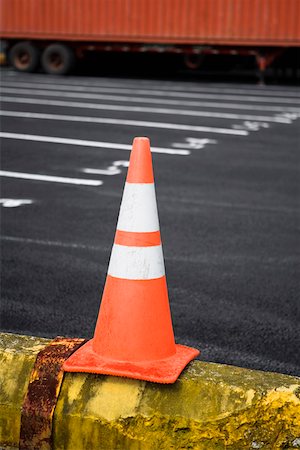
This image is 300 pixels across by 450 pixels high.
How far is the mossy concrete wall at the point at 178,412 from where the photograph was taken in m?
3.04

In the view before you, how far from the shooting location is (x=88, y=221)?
23.1ft

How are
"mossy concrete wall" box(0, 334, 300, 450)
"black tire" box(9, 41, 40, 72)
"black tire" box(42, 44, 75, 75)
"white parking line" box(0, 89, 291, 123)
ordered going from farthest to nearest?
"black tire" box(9, 41, 40, 72) < "black tire" box(42, 44, 75, 75) < "white parking line" box(0, 89, 291, 123) < "mossy concrete wall" box(0, 334, 300, 450)

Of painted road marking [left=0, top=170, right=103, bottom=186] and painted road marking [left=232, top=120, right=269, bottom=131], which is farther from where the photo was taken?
painted road marking [left=232, top=120, right=269, bottom=131]

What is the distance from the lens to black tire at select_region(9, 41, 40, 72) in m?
23.3

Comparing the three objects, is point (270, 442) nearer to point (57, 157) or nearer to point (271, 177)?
point (271, 177)

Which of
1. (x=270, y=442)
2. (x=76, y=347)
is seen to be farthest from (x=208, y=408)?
(x=76, y=347)

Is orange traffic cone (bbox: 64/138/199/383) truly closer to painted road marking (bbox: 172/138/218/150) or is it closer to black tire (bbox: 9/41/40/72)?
painted road marking (bbox: 172/138/218/150)

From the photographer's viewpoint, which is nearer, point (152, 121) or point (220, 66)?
point (152, 121)

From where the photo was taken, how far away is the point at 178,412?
3076mm

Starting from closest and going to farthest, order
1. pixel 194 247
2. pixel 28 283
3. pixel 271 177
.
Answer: pixel 28 283, pixel 194 247, pixel 271 177

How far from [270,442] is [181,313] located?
73.1 inches

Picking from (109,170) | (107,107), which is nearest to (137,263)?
(109,170)

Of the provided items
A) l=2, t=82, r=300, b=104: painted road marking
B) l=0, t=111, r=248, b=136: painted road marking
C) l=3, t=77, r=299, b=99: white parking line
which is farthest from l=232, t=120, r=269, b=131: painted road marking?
l=3, t=77, r=299, b=99: white parking line

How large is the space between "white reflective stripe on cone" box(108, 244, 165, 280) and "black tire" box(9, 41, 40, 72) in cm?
2056
